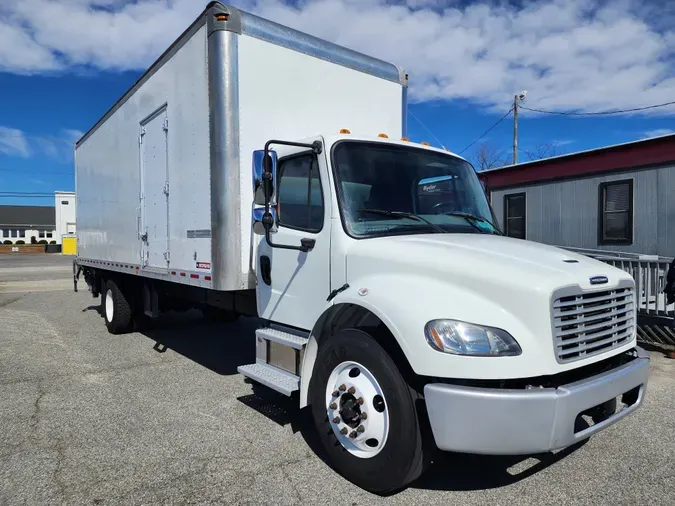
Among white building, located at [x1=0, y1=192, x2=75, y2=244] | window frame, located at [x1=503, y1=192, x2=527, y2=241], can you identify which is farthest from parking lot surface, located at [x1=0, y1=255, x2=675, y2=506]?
white building, located at [x1=0, y1=192, x2=75, y2=244]

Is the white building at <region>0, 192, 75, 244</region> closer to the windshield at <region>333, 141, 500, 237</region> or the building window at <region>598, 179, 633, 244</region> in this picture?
the building window at <region>598, 179, 633, 244</region>

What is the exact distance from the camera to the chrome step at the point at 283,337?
3.97 metres

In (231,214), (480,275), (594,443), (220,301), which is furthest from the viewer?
(220,301)

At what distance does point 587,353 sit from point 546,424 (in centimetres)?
60

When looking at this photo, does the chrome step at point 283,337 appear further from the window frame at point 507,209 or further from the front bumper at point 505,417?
the window frame at point 507,209

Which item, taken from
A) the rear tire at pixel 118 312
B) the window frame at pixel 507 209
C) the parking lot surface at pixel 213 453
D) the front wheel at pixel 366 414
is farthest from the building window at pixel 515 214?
the front wheel at pixel 366 414

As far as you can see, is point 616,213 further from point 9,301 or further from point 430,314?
point 9,301

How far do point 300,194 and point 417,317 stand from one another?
1617 millimetres

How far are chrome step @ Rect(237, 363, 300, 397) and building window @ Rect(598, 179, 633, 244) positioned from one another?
28.7 feet

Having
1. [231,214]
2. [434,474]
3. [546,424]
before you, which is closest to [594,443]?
[434,474]

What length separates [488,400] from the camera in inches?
105

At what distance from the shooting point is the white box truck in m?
2.76

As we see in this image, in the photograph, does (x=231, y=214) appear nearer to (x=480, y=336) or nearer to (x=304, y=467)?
(x=304, y=467)

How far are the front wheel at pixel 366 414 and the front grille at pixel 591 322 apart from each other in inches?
35.7
